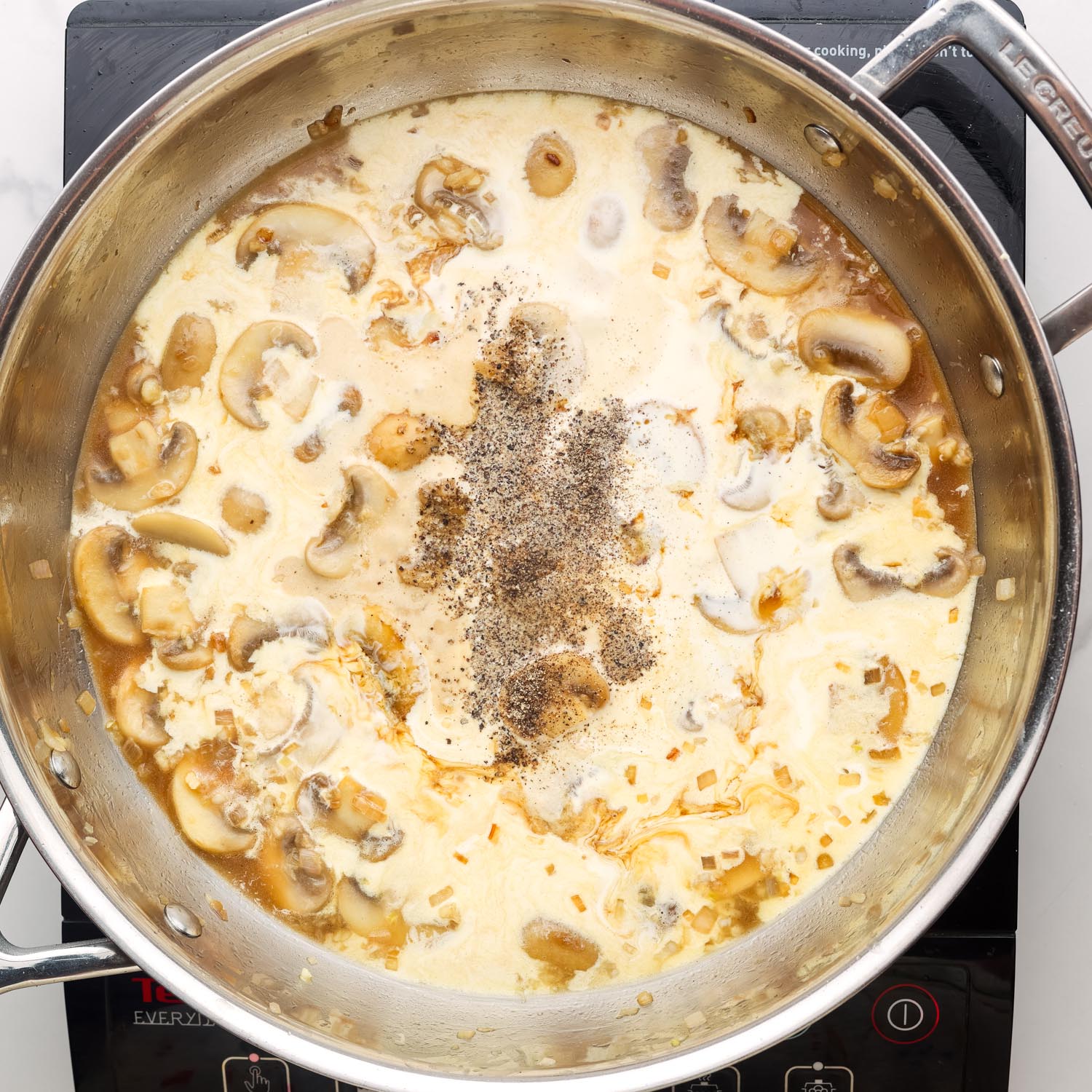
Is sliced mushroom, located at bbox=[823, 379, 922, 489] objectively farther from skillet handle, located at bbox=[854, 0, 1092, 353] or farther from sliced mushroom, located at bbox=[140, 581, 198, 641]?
sliced mushroom, located at bbox=[140, 581, 198, 641]

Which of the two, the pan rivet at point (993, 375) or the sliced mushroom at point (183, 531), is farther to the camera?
the sliced mushroom at point (183, 531)

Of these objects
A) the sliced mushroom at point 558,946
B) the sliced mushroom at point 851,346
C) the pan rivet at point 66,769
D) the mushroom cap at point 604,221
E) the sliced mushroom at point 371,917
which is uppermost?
the mushroom cap at point 604,221

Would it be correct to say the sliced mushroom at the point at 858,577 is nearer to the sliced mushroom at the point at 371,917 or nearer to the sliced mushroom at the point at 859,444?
the sliced mushroom at the point at 859,444

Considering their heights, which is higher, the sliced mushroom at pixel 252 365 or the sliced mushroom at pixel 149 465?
the sliced mushroom at pixel 252 365

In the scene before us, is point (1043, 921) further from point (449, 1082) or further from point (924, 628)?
point (449, 1082)

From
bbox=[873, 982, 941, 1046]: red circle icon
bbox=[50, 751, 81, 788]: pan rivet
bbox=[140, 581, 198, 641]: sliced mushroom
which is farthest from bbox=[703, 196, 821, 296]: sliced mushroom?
bbox=[50, 751, 81, 788]: pan rivet

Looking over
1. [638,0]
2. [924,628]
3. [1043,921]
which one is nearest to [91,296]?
[638,0]

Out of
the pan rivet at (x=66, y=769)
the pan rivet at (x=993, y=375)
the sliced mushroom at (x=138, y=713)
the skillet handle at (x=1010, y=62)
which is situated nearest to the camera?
the skillet handle at (x=1010, y=62)

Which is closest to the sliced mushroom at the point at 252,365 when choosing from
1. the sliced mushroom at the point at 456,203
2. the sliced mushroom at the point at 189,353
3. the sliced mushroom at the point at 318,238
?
the sliced mushroom at the point at 189,353
